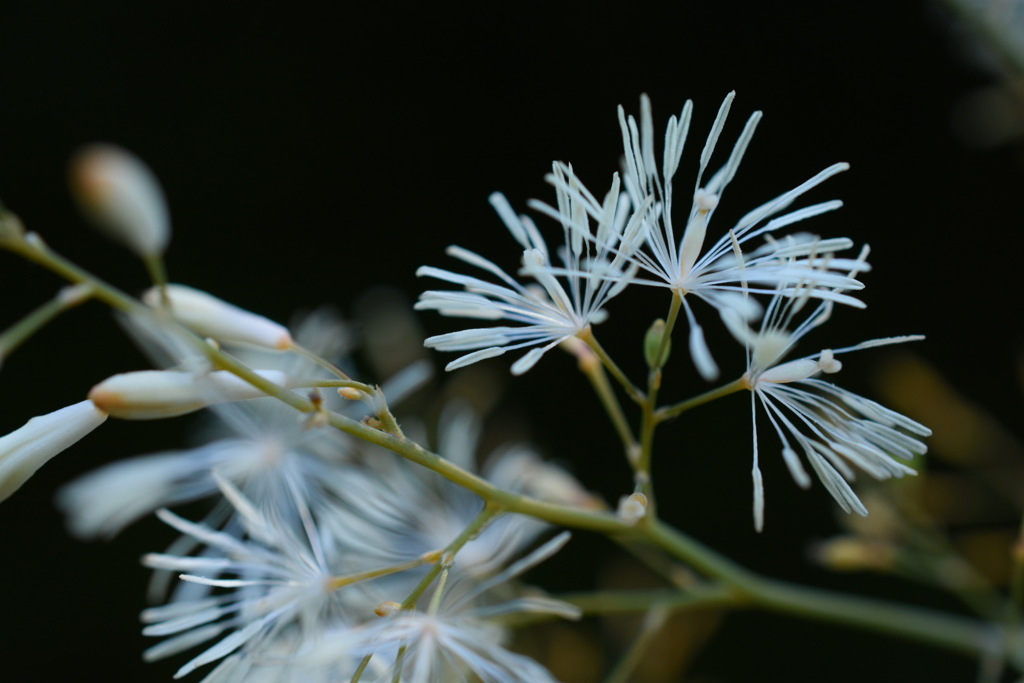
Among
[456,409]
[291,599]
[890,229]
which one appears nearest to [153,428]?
[456,409]

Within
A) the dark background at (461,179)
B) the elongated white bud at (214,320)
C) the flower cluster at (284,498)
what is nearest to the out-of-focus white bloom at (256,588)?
the flower cluster at (284,498)

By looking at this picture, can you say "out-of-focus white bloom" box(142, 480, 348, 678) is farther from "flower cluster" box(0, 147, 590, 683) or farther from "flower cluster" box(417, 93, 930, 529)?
"flower cluster" box(417, 93, 930, 529)

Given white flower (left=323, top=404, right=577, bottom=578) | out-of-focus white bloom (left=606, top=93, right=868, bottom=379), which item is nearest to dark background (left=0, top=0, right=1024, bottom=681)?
white flower (left=323, top=404, right=577, bottom=578)

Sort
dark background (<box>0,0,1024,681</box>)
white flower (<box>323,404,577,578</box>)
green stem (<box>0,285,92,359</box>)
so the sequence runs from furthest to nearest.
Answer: dark background (<box>0,0,1024,681</box>) < white flower (<box>323,404,577,578</box>) < green stem (<box>0,285,92,359</box>)

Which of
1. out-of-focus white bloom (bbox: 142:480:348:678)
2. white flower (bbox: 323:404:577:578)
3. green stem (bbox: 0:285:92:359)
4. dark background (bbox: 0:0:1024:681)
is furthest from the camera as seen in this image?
dark background (bbox: 0:0:1024:681)

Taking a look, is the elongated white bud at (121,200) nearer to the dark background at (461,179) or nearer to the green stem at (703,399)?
the green stem at (703,399)

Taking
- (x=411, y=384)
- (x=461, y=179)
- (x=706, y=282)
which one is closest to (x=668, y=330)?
(x=706, y=282)
